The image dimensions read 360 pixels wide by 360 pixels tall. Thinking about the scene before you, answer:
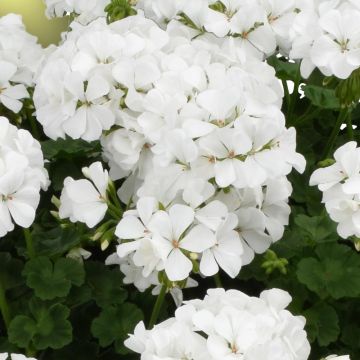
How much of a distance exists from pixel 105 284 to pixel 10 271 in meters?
0.15

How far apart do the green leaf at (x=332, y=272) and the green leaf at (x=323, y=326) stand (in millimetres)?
28

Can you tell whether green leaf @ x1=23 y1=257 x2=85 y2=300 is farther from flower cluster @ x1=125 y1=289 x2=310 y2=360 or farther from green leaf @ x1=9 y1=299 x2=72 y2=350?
flower cluster @ x1=125 y1=289 x2=310 y2=360

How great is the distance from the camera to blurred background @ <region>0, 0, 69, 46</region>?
2361 mm

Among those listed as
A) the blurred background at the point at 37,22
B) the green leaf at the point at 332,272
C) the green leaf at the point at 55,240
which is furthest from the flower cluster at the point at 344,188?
the blurred background at the point at 37,22

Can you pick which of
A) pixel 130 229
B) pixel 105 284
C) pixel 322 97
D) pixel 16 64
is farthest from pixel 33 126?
pixel 130 229

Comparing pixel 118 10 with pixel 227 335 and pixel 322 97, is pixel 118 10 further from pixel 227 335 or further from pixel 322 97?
pixel 227 335

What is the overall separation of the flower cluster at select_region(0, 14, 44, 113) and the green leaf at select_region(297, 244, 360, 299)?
20.6 inches

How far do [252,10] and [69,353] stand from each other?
1.90 ft

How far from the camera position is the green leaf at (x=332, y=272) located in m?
1.37

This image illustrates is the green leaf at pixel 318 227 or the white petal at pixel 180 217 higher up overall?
the white petal at pixel 180 217

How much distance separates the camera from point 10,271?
1.52 m

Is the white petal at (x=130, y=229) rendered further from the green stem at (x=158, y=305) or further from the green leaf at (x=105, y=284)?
the green leaf at (x=105, y=284)

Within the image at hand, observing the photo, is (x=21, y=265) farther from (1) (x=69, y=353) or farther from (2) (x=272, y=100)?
(2) (x=272, y=100)

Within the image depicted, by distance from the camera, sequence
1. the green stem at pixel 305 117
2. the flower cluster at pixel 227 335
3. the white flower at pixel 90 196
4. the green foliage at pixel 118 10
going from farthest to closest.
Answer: the green stem at pixel 305 117 < the green foliage at pixel 118 10 < the white flower at pixel 90 196 < the flower cluster at pixel 227 335
